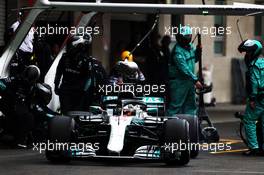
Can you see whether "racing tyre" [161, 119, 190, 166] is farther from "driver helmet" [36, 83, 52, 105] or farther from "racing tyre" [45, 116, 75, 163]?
"driver helmet" [36, 83, 52, 105]

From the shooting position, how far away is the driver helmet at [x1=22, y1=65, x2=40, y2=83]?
15.5 meters

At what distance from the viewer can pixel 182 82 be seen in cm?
1559

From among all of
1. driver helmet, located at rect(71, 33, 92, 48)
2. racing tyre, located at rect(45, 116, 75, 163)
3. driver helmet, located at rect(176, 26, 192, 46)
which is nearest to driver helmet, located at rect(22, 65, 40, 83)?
driver helmet, located at rect(71, 33, 92, 48)

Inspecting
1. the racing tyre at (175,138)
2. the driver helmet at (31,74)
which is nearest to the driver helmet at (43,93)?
the driver helmet at (31,74)

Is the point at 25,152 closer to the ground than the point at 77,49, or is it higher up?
closer to the ground

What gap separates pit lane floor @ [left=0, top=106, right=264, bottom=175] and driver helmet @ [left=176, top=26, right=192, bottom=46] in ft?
5.91

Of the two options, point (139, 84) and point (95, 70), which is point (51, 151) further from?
point (95, 70)

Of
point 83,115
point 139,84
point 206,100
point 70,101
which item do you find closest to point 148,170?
point 83,115

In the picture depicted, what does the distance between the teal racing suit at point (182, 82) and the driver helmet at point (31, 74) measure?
2.18 metres

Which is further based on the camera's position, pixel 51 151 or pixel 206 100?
pixel 206 100

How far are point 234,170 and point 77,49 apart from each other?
13.3 feet

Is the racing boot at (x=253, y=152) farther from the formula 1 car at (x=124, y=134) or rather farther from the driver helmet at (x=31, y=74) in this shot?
the driver helmet at (x=31, y=74)

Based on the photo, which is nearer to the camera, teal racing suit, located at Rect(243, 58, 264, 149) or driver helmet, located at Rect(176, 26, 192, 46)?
teal racing suit, located at Rect(243, 58, 264, 149)

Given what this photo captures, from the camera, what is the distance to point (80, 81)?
51.5 ft
